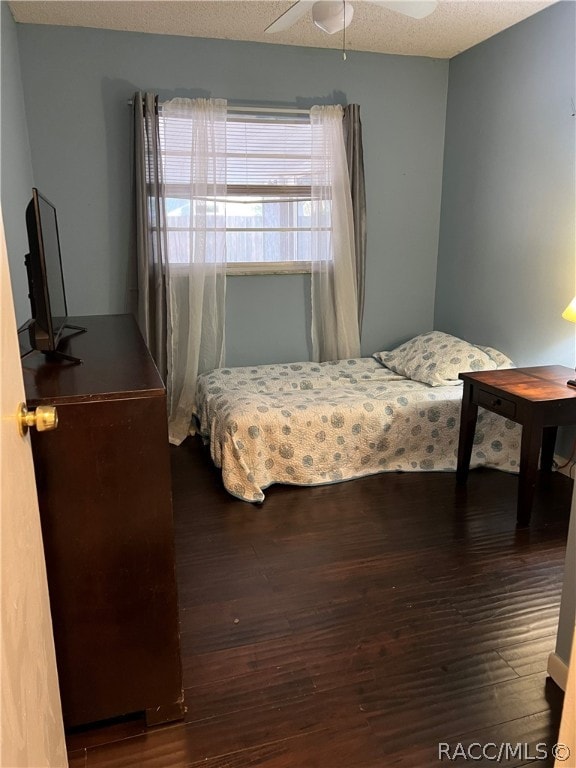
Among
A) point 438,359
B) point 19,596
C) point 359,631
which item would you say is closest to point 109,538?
point 19,596

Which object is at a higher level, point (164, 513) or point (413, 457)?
point (164, 513)

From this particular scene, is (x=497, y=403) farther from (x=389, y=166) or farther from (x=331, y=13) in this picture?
(x=389, y=166)

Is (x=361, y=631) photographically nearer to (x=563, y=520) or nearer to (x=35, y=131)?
(x=563, y=520)

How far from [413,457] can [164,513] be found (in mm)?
2134

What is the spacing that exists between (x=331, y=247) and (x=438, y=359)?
1088 millimetres

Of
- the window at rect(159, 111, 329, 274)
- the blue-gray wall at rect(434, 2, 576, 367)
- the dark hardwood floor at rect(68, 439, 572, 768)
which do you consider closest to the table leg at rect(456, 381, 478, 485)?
the dark hardwood floor at rect(68, 439, 572, 768)

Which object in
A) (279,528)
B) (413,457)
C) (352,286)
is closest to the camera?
(279,528)

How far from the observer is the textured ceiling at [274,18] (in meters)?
3.12

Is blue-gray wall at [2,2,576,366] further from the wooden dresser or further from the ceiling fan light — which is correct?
the wooden dresser

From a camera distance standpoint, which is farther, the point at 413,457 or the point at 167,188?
the point at 167,188

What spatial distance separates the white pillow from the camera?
11.7ft

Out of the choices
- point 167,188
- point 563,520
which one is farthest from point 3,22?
point 563,520

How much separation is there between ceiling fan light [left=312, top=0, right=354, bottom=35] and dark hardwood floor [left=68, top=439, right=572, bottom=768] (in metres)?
2.18

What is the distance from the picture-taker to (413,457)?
337 cm
